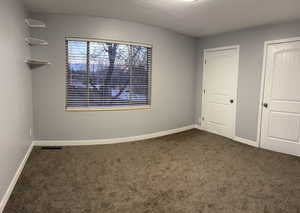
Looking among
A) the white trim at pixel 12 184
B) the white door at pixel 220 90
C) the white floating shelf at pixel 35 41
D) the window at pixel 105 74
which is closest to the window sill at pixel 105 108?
the window at pixel 105 74

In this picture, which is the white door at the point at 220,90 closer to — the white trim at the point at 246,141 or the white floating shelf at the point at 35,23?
the white trim at the point at 246,141

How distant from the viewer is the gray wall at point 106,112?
3666 millimetres

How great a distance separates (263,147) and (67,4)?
14.4 ft

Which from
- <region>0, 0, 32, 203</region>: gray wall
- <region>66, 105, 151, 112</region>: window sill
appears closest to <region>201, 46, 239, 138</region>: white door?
<region>66, 105, 151, 112</region>: window sill

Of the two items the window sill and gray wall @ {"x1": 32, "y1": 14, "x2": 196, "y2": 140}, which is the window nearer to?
the window sill

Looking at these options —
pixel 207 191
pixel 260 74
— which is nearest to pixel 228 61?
pixel 260 74

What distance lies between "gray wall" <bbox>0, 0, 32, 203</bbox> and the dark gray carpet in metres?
0.31

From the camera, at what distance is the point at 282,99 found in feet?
12.1

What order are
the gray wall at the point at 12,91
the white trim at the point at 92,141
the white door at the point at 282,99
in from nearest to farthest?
the gray wall at the point at 12,91 < the white door at the point at 282,99 < the white trim at the point at 92,141

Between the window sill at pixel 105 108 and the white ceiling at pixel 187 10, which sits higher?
the white ceiling at pixel 187 10

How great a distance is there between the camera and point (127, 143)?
416 centimetres

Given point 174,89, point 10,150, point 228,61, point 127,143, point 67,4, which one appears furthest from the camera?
point 174,89

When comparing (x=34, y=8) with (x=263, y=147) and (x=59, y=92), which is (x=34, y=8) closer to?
(x=59, y=92)

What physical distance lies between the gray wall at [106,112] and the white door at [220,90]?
0.60 m
